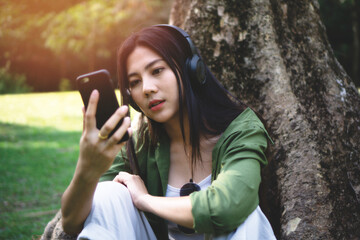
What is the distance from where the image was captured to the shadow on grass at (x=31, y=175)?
365 cm

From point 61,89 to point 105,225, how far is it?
70.8 feet

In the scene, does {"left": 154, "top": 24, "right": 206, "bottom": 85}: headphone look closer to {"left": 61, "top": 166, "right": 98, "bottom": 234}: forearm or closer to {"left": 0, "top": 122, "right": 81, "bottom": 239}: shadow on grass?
{"left": 61, "top": 166, "right": 98, "bottom": 234}: forearm

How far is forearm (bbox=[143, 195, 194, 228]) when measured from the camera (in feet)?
5.26

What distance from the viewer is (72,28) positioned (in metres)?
16.4

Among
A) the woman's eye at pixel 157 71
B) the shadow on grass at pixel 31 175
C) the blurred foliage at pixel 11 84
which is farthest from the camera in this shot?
the blurred foliage at pixel 11 84

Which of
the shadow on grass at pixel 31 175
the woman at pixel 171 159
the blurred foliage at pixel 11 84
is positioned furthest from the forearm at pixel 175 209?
the blurred foliage at pixel 11 84

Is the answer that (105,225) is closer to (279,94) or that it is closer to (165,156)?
(165,156)

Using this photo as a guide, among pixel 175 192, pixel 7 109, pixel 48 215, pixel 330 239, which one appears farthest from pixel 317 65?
pixel 7 109

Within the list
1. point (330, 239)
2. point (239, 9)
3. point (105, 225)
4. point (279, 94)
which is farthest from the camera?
point (239, 9)

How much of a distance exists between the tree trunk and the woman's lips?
37.9 inches

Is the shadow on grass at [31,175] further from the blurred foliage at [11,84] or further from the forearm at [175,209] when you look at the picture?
the blurred foliage at [11,84]

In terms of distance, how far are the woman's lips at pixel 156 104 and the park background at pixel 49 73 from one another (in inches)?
27.1

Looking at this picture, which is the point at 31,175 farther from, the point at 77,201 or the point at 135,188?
the point at 77,201

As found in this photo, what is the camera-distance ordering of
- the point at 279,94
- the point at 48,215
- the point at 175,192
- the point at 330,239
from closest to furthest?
1. the point at 175,192
2. the point at 330,239
3. the point at 279,94
4. the point at 48,215
